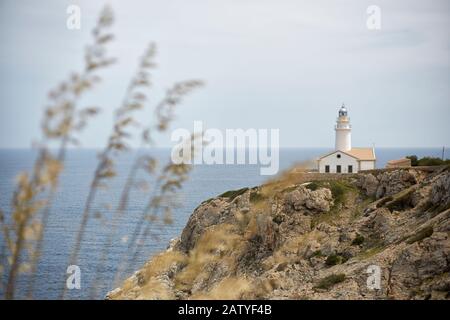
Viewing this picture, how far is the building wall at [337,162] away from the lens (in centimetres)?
3728

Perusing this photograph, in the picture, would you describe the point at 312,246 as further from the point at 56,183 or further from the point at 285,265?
the point at 56,183

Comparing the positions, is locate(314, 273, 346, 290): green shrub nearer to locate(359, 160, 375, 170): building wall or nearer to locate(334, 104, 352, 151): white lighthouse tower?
locate(359, 160, 375, 170): building wall

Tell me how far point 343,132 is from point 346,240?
46.5 feet

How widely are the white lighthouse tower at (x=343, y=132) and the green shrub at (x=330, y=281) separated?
18.8 meters

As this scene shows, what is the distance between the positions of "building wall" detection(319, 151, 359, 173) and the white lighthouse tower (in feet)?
7.58

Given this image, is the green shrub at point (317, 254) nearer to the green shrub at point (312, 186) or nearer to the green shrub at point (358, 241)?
the green shrub at point (358, 241)

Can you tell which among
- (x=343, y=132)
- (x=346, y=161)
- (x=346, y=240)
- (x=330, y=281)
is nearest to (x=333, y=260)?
(x=346, y=240)

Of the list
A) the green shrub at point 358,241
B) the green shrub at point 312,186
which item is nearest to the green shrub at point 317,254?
the green shrub at point 358,241

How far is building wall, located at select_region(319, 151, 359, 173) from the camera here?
37.3 m

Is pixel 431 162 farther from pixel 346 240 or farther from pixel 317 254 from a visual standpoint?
pixel 317 254

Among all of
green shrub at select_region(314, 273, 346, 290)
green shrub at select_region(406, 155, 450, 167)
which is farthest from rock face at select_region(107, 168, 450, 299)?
green shrub at select_region(406, 155, 450, 167)

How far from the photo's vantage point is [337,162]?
37500 mm

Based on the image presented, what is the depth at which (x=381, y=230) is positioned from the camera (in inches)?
1064

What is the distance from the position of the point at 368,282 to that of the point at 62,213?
107 ft
